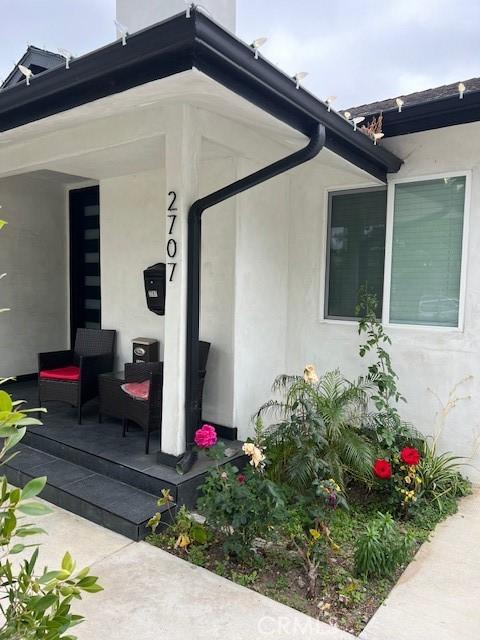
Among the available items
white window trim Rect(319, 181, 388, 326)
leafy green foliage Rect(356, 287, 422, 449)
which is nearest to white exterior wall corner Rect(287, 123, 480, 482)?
white window trim Rect(319, 181, 388, 326)

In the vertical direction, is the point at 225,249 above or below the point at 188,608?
above

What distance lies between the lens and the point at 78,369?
506cm

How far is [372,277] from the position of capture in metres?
4.72

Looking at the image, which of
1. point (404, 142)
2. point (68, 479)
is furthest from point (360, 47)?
point (68, 479)

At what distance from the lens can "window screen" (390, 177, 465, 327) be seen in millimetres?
4266

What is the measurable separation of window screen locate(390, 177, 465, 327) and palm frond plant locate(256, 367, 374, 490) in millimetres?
955

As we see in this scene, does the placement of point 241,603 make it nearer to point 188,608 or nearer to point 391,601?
point 188,608

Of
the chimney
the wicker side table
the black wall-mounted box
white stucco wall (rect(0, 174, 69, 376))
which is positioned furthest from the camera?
white stucco wall (rect(0, 174, 69, 376))

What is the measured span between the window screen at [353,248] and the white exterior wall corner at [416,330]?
0.36 ft

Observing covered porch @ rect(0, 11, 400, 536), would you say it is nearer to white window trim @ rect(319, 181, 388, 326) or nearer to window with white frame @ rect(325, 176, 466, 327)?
white window trim @ rect(319, 181, 388, 326)

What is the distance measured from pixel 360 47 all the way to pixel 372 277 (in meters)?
9.26

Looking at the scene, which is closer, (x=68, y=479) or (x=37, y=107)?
(x=37, y=107)

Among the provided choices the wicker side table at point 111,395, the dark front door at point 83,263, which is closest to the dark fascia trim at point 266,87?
the wicker side table at point 111,395

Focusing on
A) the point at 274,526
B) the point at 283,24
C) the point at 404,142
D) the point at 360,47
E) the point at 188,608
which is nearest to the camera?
the point at 188,608
